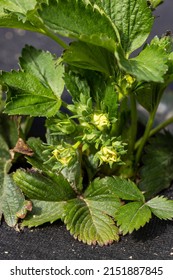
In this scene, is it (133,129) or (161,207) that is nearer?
(161,207)

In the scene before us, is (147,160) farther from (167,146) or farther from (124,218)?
(124,218)

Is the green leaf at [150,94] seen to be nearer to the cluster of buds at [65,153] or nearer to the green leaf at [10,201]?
the cluster of buds at [65,153]

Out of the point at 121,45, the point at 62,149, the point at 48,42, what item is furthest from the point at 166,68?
the point at 48,42

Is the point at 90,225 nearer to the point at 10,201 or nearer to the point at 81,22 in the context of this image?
the point at 10,201

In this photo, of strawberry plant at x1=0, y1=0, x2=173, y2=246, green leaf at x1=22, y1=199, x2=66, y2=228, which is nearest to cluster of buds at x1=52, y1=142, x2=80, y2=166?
strawberry plant at x1=0, y1=0, x2=173, y2=246

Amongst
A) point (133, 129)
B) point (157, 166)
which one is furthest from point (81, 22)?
point (157, 166)
